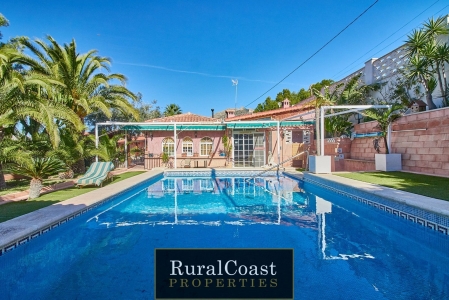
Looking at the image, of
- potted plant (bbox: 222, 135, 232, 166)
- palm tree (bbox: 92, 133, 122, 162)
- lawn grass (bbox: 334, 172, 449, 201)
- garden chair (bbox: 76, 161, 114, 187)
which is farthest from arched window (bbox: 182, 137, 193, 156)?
lawn grass (bbox: 334, 172, 449, 201)

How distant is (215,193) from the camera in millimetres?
16109

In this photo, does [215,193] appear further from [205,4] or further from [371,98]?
[371,98]

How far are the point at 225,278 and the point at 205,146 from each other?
2461 centimetres

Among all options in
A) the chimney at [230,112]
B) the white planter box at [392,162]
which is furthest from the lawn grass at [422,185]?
the chimney at [230,112]

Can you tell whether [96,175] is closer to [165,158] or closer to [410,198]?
[165,158]

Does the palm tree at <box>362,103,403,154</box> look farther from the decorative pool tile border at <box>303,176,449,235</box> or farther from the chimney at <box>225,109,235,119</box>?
the chimney at <box>225,109,235,119</box>

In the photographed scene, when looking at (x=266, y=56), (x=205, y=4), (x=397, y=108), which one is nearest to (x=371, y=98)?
(x=397, y=108)

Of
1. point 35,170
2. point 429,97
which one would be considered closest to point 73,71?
point 35,170

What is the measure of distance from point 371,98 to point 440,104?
284 inches

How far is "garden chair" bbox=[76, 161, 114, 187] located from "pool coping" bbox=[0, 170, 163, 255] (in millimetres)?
2198

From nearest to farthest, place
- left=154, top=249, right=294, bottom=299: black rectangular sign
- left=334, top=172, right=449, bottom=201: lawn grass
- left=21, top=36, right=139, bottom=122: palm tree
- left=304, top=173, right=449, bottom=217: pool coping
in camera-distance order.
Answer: left=154, top=249, right=294, bottom=299: black rectangular sign → left=304, top=173, right=449, bottom=217: pool coping → left=334, top=172, right=449, bottom=201: lawn grass → left=21, top=36, right=139, bottom=122: palm tree

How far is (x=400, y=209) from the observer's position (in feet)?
32.4

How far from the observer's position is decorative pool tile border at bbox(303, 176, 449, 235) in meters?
8.14

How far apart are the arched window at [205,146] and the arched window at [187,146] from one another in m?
1.18
